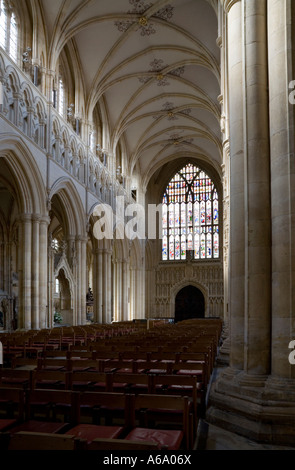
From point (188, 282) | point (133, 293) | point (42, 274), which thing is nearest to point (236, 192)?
point (42, 274)

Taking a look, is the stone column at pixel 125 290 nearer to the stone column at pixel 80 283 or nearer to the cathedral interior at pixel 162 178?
the cathedral interior at pixel 162 178

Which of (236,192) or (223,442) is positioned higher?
(236,192)

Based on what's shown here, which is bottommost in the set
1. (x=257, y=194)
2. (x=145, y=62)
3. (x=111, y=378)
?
(x=111, y=378)

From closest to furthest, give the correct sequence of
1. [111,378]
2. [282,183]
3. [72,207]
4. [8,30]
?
[111,378], [282,183], [8,30], [72,207]

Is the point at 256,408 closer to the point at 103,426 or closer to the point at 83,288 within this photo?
the point at 103,426

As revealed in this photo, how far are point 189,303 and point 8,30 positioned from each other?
98.7 feet

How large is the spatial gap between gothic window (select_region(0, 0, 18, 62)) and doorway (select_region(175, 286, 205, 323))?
2905 centimetres

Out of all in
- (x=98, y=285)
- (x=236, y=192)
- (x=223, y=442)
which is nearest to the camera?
(x=223, y=442)

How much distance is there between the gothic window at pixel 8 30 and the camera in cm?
1803

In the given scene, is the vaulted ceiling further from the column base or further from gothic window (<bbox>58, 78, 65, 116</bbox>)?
the column base

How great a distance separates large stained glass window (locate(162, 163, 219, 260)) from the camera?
42469 millimetres

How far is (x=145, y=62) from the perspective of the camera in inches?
1041

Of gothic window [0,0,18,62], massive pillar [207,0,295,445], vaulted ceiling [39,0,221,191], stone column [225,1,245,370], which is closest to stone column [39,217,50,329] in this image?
gothic window [0,0,18,62]

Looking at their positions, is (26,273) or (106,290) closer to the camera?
(26,273)
